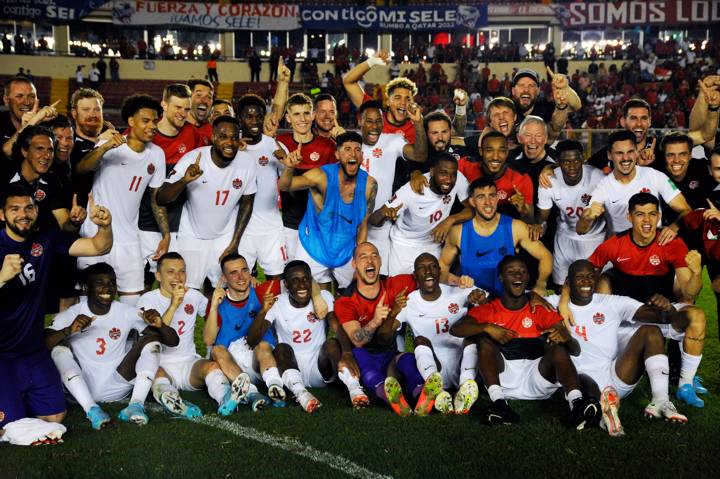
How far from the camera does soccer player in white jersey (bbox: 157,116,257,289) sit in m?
7.37

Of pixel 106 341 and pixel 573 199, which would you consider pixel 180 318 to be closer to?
pixel 106 341

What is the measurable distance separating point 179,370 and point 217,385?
49cm

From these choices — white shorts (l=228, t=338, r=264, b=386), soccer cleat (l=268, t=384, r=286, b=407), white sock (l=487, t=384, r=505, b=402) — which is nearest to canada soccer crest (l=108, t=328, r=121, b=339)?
white shorts (l=228, t=338, r=264, b=386)

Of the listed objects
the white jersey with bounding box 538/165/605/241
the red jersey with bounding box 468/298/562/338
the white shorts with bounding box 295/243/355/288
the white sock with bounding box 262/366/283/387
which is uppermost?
the white jersey with bounding box 538/165/605/241

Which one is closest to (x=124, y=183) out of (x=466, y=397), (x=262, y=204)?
(x=262, y=204)

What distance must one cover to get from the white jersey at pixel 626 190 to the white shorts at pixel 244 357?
10.7 ft

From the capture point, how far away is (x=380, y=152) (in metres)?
8.04

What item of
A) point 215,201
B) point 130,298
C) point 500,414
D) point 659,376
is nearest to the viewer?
point 500,414

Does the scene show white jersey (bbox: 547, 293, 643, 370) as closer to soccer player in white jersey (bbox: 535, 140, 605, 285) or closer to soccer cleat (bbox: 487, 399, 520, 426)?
soccer cleat (bbox: 487, 399, 520, 426)

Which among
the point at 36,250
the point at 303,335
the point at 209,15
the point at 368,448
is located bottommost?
the point at 368,448

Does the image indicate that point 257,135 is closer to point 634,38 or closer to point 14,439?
point 14,439

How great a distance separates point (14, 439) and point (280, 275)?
2.94 meters

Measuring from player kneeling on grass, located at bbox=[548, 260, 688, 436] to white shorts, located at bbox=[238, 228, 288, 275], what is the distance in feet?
8.66

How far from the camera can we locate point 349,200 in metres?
7.52
